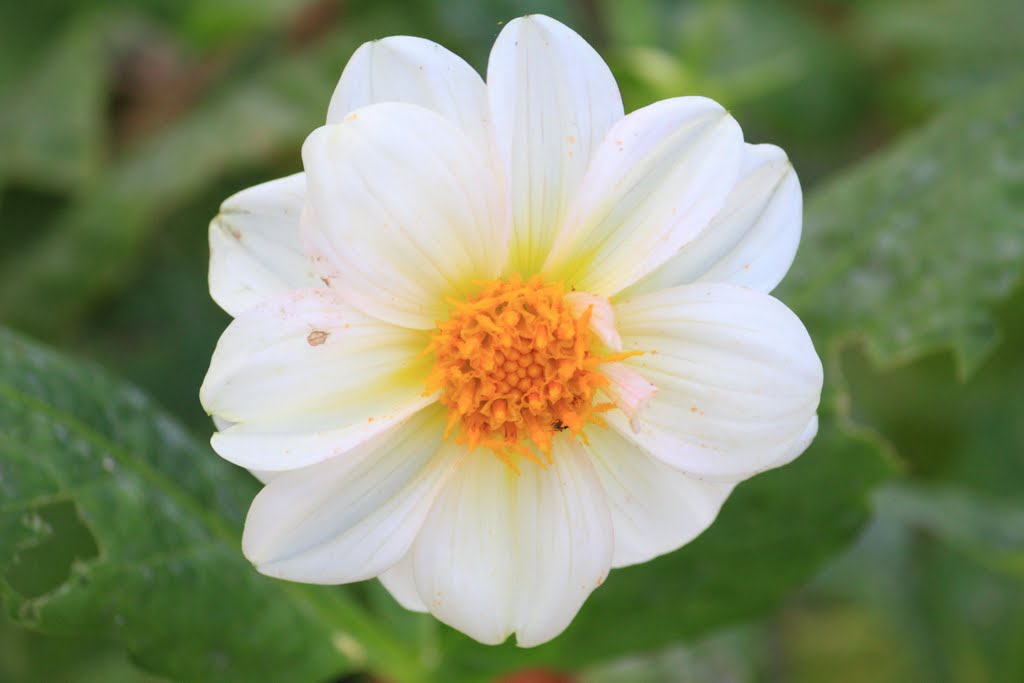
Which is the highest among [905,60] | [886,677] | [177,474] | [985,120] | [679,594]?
[177,474]

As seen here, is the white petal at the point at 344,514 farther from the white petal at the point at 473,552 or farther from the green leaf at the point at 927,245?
the green leaf at the point at 927,245

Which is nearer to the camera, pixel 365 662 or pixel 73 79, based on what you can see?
pixel 365 662

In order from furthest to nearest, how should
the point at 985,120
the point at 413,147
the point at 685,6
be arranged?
the point at 685,6
the point at 985,120
the point at 413,147

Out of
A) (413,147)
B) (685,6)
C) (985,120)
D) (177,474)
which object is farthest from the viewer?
(685,6)

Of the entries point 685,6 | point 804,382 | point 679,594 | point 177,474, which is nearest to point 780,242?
point 804,382

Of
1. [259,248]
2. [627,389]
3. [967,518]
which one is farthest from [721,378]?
[967,518]

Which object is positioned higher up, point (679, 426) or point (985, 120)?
point (679, 426)

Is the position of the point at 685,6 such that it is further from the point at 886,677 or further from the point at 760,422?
the point at 760,422
